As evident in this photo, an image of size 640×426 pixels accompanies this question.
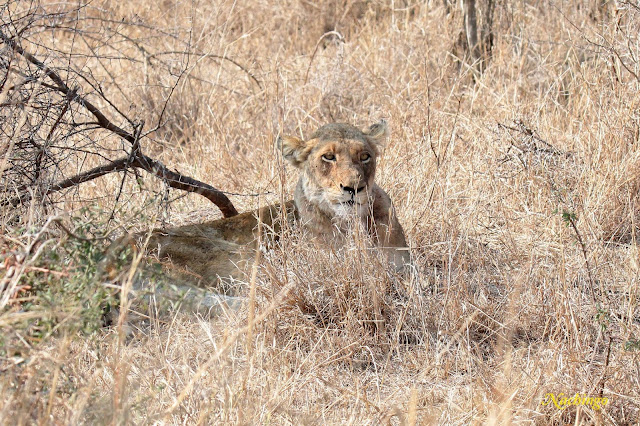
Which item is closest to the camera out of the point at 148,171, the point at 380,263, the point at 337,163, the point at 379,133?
the point at 380,263

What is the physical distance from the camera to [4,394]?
101 inches

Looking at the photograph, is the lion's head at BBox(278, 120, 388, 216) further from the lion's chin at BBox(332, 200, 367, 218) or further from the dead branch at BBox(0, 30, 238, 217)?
the dead branch at BBox(0, 30, 238, 217)

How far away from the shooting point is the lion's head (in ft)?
15.2

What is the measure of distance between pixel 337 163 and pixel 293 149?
1.35 feet

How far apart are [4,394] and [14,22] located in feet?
8.49

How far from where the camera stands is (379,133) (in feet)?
16.8

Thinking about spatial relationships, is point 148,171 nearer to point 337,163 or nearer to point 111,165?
point 111,165

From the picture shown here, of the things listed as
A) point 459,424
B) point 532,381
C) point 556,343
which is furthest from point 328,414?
point 556,343

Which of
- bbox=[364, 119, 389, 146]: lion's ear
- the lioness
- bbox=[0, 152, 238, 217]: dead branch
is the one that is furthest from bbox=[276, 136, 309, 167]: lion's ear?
bbox=[0, 152, 238, 217]: dead branch

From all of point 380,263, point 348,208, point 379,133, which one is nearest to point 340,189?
point 348,208

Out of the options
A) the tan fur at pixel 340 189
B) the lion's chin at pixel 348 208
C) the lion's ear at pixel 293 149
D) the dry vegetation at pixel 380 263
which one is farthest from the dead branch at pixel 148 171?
the lion's chin at pixel 348 208

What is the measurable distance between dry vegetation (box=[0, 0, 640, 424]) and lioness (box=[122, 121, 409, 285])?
196 mm

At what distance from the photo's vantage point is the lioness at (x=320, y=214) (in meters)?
4.65

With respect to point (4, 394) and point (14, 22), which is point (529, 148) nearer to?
point (14, 22)
